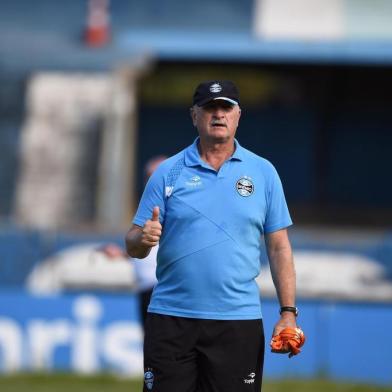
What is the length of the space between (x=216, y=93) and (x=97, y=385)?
6.45m

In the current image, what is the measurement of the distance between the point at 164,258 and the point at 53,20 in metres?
17.1

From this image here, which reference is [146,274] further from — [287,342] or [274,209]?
[287,342]

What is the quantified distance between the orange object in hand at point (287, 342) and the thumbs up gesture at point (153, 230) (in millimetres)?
725

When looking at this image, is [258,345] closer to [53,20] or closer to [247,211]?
[247,211]

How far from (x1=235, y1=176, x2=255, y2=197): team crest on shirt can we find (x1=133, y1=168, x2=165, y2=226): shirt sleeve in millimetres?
357

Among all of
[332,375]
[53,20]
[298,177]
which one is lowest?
[332,375]

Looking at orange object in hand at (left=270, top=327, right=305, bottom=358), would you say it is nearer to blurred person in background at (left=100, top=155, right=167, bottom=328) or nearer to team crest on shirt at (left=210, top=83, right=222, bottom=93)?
team crest on shirt at (left=210, top=83, right=222, bottom=93)

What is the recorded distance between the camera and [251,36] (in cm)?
2077

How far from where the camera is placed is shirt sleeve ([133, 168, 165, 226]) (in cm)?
566

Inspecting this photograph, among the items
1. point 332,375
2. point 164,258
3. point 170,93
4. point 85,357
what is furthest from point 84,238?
point 170,93

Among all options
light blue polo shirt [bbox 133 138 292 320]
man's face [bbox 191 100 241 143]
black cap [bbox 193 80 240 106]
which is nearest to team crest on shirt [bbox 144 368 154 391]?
light blue polo shirt [bbox 133 138 292 320]

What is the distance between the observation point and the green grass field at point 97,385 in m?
11.1

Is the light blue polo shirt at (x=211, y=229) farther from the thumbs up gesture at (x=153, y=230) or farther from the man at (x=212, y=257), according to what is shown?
the thumbs up gesture at (x=153, y=230)

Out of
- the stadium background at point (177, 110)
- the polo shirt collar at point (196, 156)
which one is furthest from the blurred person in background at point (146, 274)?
the polo shirt collar at point (196, 156)
